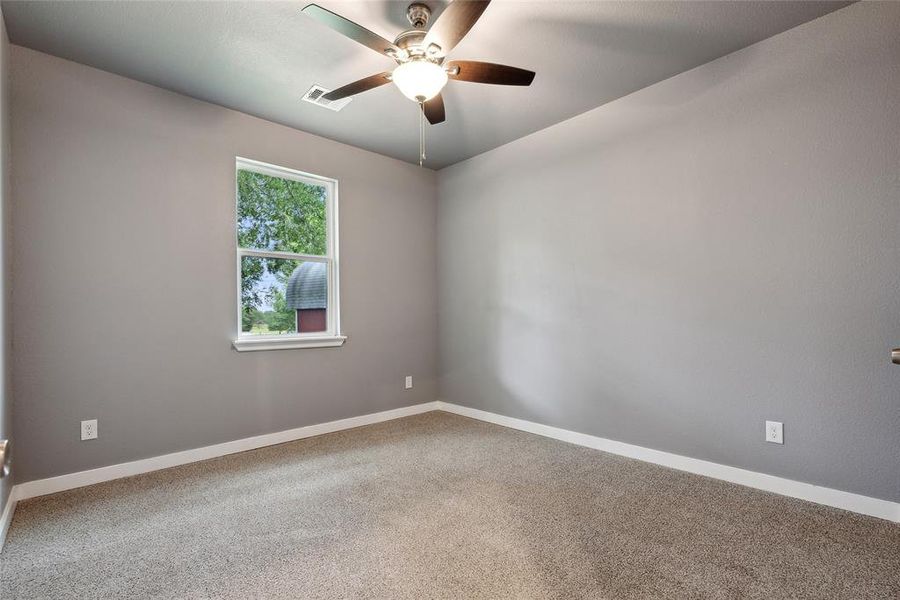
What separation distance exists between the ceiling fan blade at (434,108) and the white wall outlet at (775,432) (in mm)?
2541

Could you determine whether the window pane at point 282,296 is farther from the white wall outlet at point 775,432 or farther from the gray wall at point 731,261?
the white wall outlet at point 775,432

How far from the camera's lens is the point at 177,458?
115 inches

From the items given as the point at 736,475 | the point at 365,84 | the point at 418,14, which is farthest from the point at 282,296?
the point at 736,475

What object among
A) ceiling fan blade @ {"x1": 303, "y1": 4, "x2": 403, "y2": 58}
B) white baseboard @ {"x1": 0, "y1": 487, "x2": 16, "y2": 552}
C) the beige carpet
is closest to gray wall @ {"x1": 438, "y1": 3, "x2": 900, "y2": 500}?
the beige carpet

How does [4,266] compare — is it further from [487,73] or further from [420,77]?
[487,73]

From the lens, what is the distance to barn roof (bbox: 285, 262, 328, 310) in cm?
361

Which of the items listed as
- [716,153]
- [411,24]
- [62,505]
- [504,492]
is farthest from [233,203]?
[716,153]

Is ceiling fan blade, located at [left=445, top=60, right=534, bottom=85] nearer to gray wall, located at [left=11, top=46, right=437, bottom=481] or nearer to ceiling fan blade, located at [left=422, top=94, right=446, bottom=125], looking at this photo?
ceiling fan blade, located at [left=422, top=94, right=446, bottom=125]

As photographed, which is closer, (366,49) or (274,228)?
(366,49)

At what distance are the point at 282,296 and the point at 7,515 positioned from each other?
194 cm

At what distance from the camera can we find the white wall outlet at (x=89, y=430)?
260cm

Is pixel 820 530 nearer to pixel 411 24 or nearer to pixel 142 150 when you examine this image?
pixel 411 24

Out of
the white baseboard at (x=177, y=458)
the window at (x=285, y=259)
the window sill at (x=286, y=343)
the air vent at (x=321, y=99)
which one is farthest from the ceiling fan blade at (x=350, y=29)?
the white baseboard at (x=177, y=458)

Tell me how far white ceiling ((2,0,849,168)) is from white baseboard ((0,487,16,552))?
7.88ft
